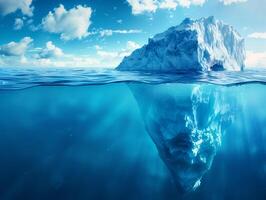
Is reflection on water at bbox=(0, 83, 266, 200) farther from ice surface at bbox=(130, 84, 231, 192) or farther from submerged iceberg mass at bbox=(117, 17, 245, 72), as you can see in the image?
submerged iceberg mass at bbox=(117, 17, 245, 72)

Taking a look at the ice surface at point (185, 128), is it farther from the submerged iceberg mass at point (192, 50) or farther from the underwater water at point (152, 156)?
the submerged iceberg mass at point (192, 50)

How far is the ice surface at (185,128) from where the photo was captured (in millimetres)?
11977

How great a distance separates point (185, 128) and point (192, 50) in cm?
1545

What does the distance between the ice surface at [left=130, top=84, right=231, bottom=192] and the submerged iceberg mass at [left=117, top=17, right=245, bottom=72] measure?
945 cm

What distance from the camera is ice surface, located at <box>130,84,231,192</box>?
11977 mm

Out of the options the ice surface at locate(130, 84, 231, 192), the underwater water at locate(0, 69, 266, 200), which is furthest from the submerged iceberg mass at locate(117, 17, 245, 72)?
the ice surface at locate(130, 84, 231, 192)

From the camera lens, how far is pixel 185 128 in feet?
42.5

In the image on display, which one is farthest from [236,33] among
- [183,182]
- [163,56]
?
[183,182]

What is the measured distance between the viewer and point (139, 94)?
1947 cm

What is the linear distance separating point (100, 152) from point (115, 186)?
4.25 m

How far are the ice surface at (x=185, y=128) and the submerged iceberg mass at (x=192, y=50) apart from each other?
31.0 ft

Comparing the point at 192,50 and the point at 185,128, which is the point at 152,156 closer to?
the point at 185,128

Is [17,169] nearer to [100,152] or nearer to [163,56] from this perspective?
[100,152]

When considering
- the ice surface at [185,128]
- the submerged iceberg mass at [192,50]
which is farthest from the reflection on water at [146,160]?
the submerged iceberg mass at [192,50]
